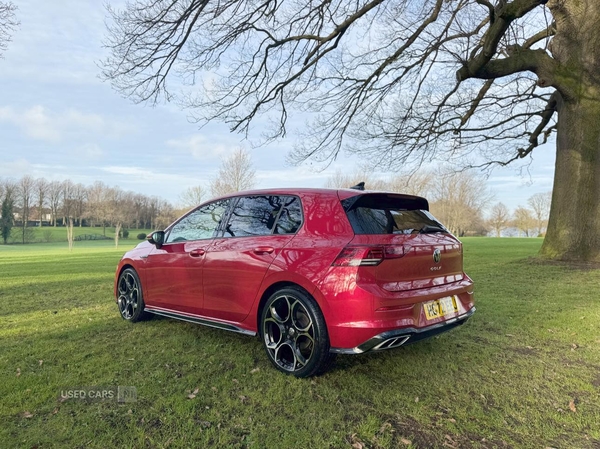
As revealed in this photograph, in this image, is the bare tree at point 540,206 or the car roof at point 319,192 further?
the bare tree at point 540,206

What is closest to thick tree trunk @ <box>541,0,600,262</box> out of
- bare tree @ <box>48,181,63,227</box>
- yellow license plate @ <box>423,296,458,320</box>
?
yellow license plate @ <box>423,296,458,320</box>

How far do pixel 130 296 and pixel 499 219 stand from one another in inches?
2443

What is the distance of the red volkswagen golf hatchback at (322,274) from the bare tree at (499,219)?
61.1 meters

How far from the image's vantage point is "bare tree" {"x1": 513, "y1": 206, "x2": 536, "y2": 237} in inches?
2141

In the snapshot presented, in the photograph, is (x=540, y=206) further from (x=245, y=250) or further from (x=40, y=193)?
(x=40, y=193)

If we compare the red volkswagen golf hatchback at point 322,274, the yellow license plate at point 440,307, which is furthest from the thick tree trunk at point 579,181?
the yellow license plate at point 440,307

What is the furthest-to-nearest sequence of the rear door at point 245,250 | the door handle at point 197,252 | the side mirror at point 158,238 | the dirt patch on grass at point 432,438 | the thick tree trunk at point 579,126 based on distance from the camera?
the thick tree trunk at point 579,126
the side mirror at point 158,238
the door handle at point 197,252
the rear door at point 245,250
the dirt patch on grass at point 432,438

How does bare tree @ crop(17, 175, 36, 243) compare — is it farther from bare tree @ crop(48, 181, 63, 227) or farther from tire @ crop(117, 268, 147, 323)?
tire @ crop(117, 268, 147, 323)

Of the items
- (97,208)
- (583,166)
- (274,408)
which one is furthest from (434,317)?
(97,208)

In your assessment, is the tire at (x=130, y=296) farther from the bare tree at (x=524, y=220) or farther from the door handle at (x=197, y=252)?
the bare tree at (x=524, y=220)

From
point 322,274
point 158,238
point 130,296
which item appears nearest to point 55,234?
point 130,296

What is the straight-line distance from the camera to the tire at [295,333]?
2932mm

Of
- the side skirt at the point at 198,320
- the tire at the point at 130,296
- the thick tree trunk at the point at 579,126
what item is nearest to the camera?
the side skirt at the point at 198,320

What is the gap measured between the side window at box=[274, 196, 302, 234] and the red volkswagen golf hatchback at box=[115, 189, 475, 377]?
1cm
